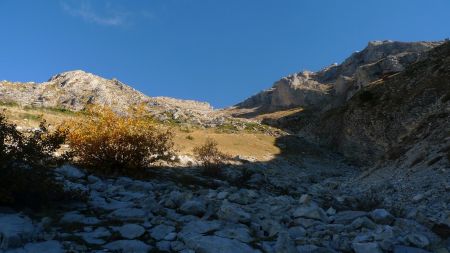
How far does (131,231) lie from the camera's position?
25.1 feet

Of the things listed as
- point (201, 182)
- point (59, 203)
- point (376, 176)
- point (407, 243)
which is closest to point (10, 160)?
point (59, 203)

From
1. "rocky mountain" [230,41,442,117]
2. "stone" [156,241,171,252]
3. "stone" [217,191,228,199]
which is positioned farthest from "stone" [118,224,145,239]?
"rocky mountain" [230,41,442,117]

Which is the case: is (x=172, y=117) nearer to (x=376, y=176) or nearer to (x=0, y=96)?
(x=0, y=96)

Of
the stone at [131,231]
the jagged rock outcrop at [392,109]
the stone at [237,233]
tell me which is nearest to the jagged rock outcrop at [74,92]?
the jagged rock outcrop at [392,109]

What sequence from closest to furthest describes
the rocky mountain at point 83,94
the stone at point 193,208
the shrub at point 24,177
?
1. the shrub at point 24,177
2. the stone at point 193,208
3. the rocky mountain at point 83,94

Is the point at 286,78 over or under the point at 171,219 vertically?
over

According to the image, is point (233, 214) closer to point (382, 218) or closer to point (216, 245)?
point (216, 245)

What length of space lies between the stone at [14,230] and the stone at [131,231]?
4.73 feet

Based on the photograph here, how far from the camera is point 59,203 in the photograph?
30.1ft

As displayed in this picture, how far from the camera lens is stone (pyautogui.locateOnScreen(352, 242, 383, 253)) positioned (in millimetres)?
6953

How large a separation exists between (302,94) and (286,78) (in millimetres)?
19463

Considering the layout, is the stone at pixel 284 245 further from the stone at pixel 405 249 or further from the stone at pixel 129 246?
the stone at pixel 129 246

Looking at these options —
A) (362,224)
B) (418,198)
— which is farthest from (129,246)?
(418,198)

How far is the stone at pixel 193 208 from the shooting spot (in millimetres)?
9297
